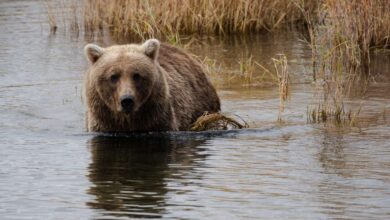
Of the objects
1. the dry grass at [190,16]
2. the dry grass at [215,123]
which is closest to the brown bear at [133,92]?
the dry grass at [215,123]

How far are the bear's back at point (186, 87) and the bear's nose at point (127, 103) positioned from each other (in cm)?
79

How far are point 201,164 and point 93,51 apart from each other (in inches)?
67.8

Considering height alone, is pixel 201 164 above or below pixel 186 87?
below

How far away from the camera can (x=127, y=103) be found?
346 inches

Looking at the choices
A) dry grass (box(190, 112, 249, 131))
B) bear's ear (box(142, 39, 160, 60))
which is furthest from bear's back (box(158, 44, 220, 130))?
bear's ear (box(142, 39, 160, 60))

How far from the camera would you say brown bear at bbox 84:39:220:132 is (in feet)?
29.3

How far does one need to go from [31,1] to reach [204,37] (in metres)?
6.48

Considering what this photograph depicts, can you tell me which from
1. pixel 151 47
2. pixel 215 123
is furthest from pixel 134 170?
pixel 215 123

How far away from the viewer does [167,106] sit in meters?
9.33

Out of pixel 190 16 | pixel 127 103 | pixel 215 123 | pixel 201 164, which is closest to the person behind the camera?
pixel 201 164

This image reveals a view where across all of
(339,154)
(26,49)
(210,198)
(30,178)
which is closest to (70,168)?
(30,178)

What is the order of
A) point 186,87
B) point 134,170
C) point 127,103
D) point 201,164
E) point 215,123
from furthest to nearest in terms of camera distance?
point 186,87, point 215,123, point 127,103, point 201,164, point 134,170

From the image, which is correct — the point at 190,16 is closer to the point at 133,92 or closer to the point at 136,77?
the point at 136,77

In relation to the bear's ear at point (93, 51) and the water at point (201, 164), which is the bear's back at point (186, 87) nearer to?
the water at point (201, 164)
